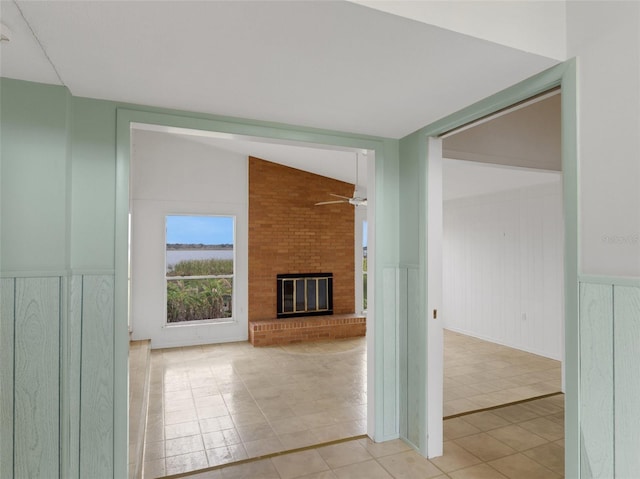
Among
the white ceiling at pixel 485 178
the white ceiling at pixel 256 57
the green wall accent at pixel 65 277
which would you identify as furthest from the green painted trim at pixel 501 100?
the white ceiling at pixel 485 178

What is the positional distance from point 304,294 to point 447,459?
14.0ft

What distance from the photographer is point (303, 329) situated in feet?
20.5

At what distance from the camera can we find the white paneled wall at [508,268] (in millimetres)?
5188

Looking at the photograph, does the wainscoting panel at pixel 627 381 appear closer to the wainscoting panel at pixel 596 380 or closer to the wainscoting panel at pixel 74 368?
the wainscoting panel at pixel 596 380

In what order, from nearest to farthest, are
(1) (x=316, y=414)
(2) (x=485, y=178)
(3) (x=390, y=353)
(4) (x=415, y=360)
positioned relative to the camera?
(4) (x=415, y=360) < (3) (x=390, y=353) < (1) (x=316, y=414) < (2) (x=485, y=178)

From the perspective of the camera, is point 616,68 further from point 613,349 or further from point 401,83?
point 613,349

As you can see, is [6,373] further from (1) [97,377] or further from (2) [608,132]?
(2) [608,132]

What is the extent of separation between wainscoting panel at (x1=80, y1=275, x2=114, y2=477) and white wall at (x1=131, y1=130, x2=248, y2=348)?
3976mm

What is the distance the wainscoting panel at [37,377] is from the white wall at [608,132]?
2617mm

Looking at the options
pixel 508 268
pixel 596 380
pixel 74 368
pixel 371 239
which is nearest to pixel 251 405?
pixel 74 368

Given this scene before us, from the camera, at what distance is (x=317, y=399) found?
12.5ft

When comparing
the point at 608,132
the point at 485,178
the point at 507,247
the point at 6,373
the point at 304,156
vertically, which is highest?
the point at 304,156

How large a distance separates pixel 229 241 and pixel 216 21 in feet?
17.1

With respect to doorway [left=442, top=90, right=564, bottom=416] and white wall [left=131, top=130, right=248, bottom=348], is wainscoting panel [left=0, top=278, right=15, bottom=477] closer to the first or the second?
doorway [left=442, top=90, right=564, bottom=416]
